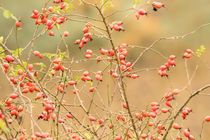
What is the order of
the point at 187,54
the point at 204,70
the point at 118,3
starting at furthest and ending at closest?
the point at 118,3 < the point at 204,70 < the point at 187,54

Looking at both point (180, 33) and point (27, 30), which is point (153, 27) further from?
point (27, 30)

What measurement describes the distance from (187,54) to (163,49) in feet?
25.0

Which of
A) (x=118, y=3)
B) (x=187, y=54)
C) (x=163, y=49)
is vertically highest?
(x=118, y=3)

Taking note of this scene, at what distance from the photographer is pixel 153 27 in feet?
37.8

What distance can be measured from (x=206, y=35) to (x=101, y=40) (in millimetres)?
2122

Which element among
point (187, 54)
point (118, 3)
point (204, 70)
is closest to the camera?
point (187, 54)

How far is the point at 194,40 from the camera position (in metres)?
11.2

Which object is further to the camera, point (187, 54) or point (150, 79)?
point (150, 79)

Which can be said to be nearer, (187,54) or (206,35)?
(187,54)

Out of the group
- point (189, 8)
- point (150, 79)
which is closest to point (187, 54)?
point (150, 79)

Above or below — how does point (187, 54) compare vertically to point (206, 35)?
below

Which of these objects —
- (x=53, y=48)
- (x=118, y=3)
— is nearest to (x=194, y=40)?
(x=118, y=3)

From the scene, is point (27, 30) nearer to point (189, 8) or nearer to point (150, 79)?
point (150, 79)

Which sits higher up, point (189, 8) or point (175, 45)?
point (189, 8)
